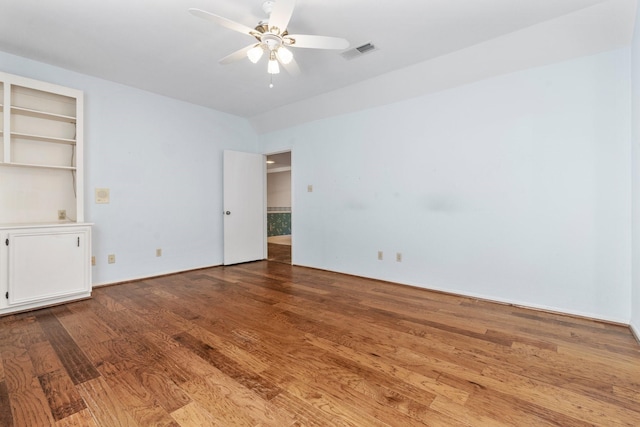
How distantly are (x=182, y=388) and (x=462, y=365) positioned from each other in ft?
5.36

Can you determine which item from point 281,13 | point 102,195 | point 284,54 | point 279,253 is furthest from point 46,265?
point 279,253

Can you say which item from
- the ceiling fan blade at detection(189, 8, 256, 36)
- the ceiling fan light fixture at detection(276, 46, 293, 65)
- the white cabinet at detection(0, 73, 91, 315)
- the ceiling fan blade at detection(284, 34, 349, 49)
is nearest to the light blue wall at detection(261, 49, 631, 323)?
the ceiling fan blade at detection(284, 34, 349, 49)

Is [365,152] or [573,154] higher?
[365,152]

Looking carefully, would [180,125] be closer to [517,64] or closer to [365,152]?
[365,152]

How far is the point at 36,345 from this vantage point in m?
2.06

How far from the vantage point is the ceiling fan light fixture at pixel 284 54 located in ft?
7.49

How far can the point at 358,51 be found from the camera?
2914 millimetres

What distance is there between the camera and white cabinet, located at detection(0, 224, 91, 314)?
8.55 ft

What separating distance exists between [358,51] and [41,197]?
3733 mm

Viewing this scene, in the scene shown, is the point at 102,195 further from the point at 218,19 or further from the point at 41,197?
the point at 218,19

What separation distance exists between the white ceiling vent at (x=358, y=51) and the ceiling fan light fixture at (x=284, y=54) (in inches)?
32.8

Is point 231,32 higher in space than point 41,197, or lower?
higher

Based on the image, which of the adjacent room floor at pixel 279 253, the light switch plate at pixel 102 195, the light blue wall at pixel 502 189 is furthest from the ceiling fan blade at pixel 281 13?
the adjacent room floor at pixel 279 253

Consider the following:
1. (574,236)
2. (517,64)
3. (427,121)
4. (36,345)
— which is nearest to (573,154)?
(574,236)
